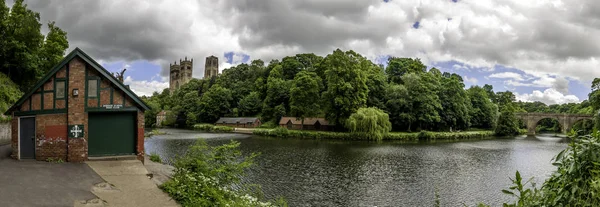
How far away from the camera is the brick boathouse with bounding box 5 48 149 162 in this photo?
12141mm

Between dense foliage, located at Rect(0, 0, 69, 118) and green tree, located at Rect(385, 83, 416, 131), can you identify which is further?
green tree, located at Rect(385, 83, 416, 131)

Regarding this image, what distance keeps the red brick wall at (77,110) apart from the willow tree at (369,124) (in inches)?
1261

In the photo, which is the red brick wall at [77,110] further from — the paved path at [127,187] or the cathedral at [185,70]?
the cathedral at [185,70]

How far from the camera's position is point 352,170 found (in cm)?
2038

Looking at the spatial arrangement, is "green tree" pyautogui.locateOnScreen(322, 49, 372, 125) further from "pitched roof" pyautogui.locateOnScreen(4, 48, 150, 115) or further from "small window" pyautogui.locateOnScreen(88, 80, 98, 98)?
"small window" pyautogui.locateOnScreen(88, 80, 98, 98)

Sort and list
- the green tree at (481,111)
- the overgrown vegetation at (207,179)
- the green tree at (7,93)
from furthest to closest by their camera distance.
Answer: the green tree at (481,111) < the green tree at (7,93) < the overgrown vegetation at (207,179)

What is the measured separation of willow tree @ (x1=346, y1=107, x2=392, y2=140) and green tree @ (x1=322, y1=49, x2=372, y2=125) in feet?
13.0

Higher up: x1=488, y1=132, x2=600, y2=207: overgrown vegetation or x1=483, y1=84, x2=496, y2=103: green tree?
x1=483, y1=84, x2=496, y2=103: green tree

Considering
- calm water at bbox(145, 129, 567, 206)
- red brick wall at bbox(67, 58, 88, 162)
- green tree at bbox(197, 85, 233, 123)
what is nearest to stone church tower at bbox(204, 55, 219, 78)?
green tree at bbox(197, 85, 233, 123)

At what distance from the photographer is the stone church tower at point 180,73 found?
14909 centimetres

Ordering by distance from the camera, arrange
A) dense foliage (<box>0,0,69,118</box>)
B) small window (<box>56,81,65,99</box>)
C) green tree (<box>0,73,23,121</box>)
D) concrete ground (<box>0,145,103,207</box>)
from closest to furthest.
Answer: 1. concrete ground (<box>0,145,103,207</box>)
2. small window (<box>56,81,65,99</box>)
3. green tree (<box>0,73,23,121</box>)
4. dense foliage (<box>0,0,69,118</box>)

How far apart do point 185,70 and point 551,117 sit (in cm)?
12925

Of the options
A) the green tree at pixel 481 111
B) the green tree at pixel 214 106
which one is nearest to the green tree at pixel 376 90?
the green tree at pixel 481 111

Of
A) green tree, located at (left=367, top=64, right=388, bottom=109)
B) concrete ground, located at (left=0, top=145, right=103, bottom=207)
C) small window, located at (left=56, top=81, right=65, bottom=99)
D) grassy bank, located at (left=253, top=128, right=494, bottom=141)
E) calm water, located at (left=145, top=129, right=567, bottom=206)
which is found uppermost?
green tree, located at (left=367, top=64, right=388, bottom=109)
